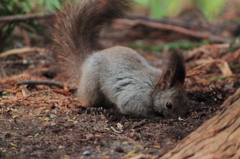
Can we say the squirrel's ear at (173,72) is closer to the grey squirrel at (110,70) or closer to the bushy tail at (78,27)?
the grey squirrel at (110,70)

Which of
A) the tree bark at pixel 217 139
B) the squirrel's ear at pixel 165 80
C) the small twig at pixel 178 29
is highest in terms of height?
the small twig at pixel 178 29

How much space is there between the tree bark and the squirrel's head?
140 cm

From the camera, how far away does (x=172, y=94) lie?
446 centimetres

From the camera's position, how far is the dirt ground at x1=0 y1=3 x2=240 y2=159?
10.9 feet

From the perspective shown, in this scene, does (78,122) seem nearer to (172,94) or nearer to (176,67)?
(172,94)

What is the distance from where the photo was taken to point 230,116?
2.90 metres

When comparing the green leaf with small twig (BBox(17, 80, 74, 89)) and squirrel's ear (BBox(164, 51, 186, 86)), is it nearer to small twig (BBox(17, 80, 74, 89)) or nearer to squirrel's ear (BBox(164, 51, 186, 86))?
small twig (BBox(17, 80, 74, 89))

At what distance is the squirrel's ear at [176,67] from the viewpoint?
13.3 ft

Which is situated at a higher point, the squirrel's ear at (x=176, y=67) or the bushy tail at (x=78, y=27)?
the bushy tail at (x=78, y=27)

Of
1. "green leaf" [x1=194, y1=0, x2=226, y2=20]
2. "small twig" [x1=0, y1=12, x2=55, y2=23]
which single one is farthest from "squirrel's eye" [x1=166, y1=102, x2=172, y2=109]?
"green leaf" [x1=194, y1=0, x2=226, y2=20]

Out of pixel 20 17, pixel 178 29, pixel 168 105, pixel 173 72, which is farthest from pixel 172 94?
pixel 178 29

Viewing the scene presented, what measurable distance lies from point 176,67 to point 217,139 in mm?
1535

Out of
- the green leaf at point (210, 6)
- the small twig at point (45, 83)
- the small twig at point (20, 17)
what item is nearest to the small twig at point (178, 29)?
the green leaf at point (210, 6)

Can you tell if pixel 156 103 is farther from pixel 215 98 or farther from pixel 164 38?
pixel 164 38
